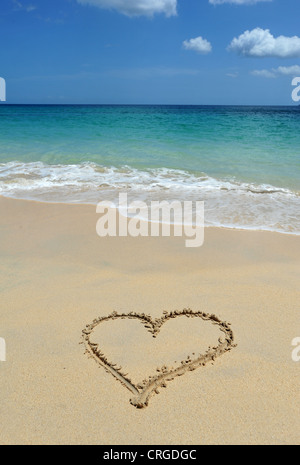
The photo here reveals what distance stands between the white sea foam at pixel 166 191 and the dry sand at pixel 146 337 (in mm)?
970

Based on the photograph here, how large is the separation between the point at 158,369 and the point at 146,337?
1.24ft

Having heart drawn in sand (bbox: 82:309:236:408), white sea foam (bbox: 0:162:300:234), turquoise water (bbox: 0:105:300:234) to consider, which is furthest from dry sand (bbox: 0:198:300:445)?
turquoise water (bbox: 0:105:300:234)

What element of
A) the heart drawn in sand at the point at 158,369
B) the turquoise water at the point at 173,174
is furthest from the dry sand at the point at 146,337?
the turquoise water at the point at 173,174

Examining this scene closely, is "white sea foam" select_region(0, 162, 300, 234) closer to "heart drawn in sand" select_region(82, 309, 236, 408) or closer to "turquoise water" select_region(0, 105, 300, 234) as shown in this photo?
"turquoise water" select_region(0, 105, 300, 234)

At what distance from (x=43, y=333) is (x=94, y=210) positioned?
3.29 metres

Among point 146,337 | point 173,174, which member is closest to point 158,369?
point 146,337

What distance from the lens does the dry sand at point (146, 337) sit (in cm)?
206

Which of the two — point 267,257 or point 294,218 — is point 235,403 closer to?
point 267,257

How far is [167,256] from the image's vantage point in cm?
418

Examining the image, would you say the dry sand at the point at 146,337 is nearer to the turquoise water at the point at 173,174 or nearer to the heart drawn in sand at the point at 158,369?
the heart drawn in sand at the point at 158,369

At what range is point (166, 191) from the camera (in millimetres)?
7379

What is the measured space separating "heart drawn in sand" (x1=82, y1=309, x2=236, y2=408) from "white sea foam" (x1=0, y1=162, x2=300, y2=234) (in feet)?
8.32

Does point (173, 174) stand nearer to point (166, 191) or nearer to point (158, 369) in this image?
point (166, 191)
